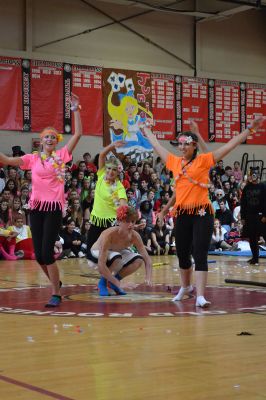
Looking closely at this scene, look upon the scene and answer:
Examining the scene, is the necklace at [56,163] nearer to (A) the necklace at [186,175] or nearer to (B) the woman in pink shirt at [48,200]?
(B) the woman in pink shirt at [48,200]

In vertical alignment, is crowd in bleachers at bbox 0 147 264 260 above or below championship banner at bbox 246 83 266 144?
below

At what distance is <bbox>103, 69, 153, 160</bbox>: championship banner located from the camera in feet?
72.7

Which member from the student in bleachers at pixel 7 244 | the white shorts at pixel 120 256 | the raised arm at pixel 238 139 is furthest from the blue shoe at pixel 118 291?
the student in bleachers at pixel 7 244

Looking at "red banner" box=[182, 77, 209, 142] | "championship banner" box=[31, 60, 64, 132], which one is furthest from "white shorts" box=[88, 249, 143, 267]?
"red banner" box=[182, 77, 209, 142]

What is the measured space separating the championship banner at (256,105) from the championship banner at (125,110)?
176 inches

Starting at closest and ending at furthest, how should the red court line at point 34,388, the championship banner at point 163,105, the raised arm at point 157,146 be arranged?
the red court line at point 34,388 < the raised arm at point 157,146 < the championship banner at point 163,105

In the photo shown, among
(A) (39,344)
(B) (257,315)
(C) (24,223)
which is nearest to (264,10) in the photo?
(C) (24,223)

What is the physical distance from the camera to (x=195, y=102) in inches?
952

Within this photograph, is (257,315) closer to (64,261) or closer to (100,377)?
(100,377)

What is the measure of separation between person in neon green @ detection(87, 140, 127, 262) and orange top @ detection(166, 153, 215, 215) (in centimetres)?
131

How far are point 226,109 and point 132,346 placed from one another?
20430 mm

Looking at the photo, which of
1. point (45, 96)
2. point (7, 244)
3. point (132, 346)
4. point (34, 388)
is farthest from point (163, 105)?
point (34, 388)

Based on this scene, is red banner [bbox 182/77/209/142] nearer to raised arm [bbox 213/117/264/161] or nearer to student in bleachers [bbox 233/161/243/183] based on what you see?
student in bleachers [bbox 233/161/243/183]

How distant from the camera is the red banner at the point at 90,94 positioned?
71.1ft
